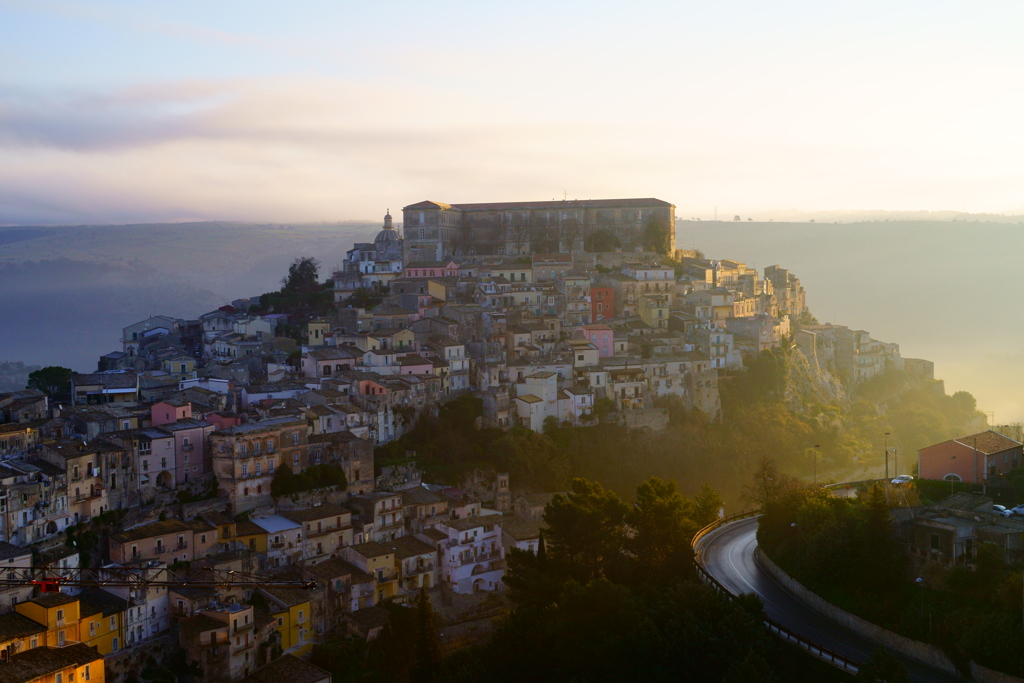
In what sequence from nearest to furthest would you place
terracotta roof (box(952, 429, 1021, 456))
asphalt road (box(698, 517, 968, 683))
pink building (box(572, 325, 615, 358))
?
asphalt road (box(698, 517, 968, 683)) < terracotta roof (box(952, 429, 1021, 456)) < pink building (box(572, 325, 615, 358))

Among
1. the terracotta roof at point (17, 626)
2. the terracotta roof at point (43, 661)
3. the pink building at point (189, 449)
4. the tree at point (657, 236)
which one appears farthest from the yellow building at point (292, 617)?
the tree at point (657, 236)

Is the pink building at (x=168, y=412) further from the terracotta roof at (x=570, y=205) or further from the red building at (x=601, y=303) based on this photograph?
the terracotta roof at (x=570, y=205)

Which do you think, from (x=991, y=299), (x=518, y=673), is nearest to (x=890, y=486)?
(x=518, y=673)

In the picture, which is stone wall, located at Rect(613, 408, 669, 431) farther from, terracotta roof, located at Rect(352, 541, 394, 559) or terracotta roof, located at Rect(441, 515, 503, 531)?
terracotta roof, located at Rect(352, 541, 394, 559)

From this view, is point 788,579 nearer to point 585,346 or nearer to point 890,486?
point 890,486

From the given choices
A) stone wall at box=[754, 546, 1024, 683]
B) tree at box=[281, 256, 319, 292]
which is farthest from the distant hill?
stone wall at box=[754, 546, 1024, 683]
